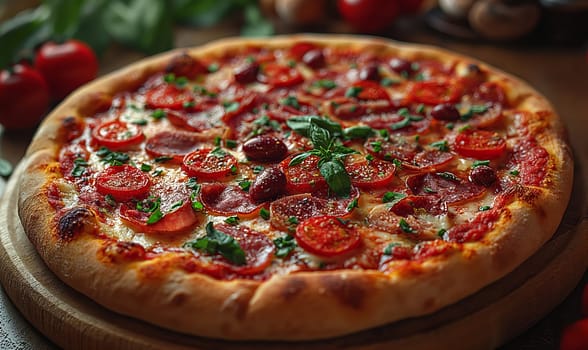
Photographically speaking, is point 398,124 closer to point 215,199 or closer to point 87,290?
point 215,199

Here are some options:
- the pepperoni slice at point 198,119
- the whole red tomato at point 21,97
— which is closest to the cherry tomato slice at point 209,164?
the pepperoni slice at point 198,119

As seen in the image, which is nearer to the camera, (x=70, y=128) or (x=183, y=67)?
(x=70, y=128)

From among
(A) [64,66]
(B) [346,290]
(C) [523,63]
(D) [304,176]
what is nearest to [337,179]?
(D) [304,176]

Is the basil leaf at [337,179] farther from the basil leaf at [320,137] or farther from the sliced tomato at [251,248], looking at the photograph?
the sliced tomato at [251,248]

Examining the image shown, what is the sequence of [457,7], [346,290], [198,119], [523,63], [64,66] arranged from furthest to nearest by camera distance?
[457,7] < [523,63] < [64,66] < [198,119] < [346,290]

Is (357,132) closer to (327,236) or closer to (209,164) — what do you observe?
(209,164)

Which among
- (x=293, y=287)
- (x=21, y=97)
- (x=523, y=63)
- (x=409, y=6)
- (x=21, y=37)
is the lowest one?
(x=21, y=97)

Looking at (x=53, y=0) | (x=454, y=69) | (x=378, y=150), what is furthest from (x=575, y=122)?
(x=53, y=0)
